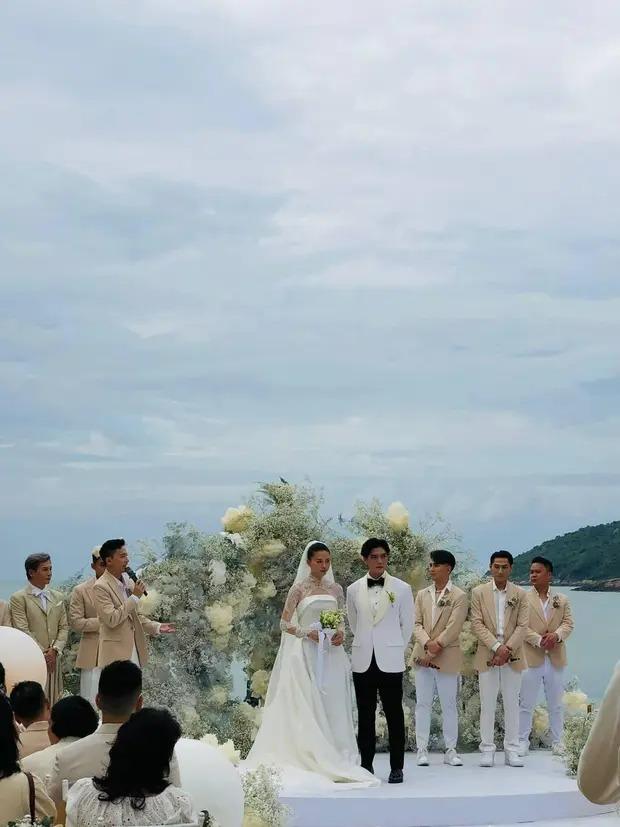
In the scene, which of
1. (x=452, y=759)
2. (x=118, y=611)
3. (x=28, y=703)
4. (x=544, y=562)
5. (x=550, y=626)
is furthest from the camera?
(x=544, y=562)

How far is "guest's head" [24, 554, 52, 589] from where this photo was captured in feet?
38.0

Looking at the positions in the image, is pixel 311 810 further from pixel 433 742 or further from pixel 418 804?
pixel 433 742

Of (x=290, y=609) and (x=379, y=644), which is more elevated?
(x=290, y=609)

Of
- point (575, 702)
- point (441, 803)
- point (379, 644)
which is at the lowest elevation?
point (441, 803)

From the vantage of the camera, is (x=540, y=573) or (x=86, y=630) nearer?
(x=86, y=630)

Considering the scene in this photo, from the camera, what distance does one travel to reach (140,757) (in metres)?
4.82

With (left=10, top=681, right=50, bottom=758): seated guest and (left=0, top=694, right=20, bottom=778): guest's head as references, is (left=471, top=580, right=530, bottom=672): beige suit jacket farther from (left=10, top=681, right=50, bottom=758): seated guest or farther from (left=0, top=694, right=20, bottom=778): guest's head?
(left=0, top=694, right=20, bottom=778): guest's head

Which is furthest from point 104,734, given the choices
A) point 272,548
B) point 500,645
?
point 272,548

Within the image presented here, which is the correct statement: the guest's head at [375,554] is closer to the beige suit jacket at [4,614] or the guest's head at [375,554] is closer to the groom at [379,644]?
the groom at [379,644]

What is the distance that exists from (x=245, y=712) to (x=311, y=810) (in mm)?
2701

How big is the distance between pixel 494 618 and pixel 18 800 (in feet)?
25.1

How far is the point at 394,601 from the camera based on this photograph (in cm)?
1115

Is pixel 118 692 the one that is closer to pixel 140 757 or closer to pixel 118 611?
pixel 140 757

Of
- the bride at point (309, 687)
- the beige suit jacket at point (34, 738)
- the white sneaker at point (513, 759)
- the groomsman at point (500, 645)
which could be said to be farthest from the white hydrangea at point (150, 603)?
the beige suit jacket at point (34, 738)
